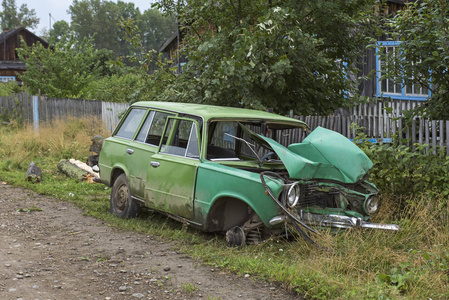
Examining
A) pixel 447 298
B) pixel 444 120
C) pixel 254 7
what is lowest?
pixel 447 298

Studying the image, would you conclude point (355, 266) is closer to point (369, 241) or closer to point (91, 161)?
point (369, 241)

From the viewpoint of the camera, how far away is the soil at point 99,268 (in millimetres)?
5152

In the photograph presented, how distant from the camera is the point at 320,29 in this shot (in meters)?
11.1

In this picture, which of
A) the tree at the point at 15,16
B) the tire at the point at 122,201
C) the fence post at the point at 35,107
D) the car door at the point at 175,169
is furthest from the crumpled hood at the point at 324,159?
the tree at the point at 15,16

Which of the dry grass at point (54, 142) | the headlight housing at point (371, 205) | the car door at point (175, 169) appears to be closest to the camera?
the headlight housing at point (371, 205)

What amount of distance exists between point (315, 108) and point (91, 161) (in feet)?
19.3

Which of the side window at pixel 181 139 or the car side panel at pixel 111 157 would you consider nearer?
the side window at pixel 181 139

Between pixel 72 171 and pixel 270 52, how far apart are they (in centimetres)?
Answer: 551

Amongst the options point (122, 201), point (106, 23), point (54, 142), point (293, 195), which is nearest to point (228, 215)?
point (293, 195)

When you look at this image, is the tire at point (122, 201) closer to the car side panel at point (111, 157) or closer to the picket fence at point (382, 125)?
the car side panel at point (111, 157)

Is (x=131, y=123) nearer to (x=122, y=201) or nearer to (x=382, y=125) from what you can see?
(x=122, y=201)

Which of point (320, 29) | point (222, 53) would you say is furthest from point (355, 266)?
point (320, 29)

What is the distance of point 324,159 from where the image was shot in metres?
6.67

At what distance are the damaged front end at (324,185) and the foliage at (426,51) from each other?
2.21 meters
